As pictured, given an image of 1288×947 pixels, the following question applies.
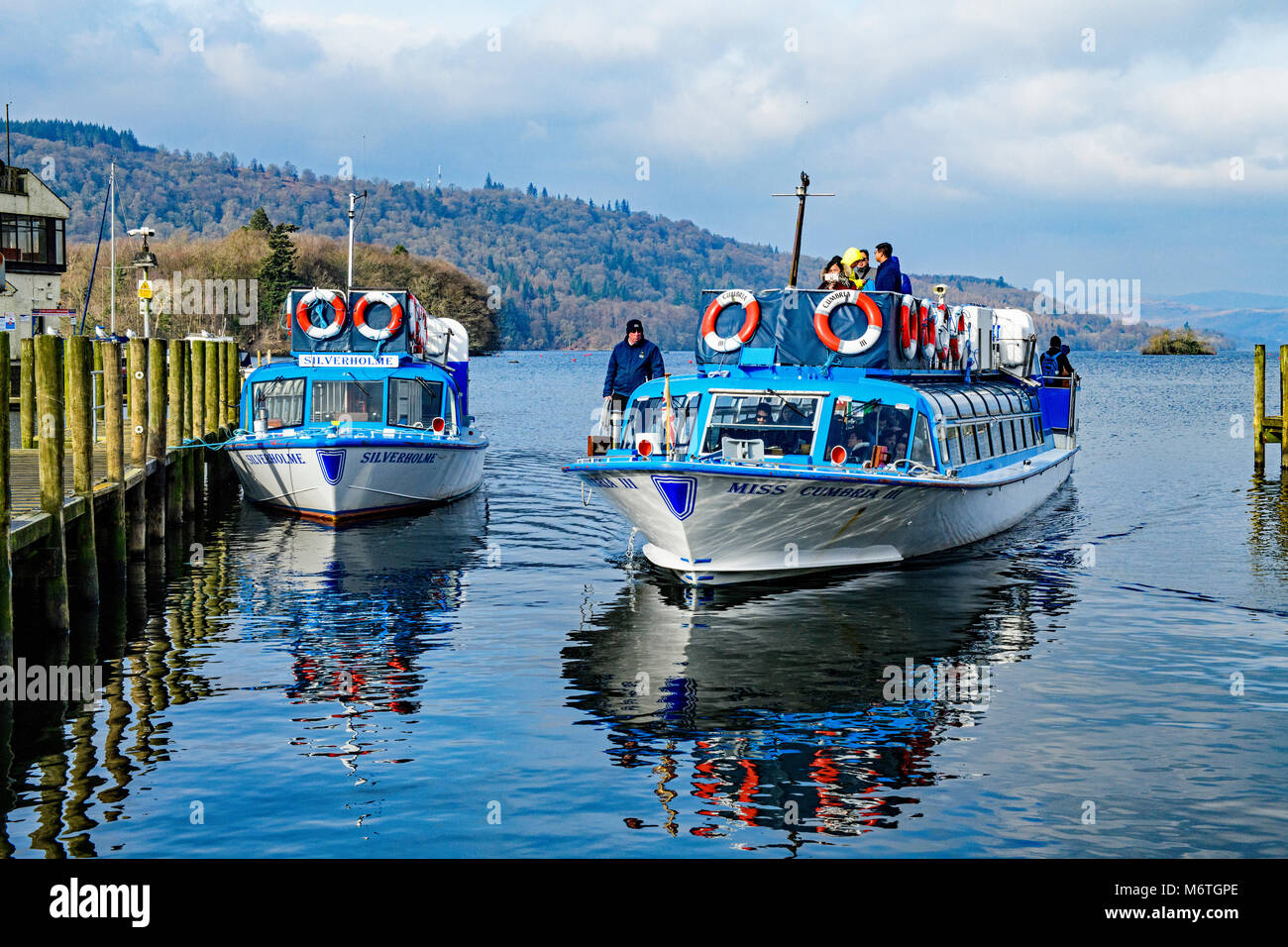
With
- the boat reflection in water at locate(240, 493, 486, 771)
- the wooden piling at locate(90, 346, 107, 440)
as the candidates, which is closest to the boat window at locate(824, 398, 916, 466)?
the boat reflection in water at locate(240, 493, 486, 771)

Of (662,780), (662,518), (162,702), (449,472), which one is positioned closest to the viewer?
(662,780)

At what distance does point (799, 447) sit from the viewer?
21375 mm

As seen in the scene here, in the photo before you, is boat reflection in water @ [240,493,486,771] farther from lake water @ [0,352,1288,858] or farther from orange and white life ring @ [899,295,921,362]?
orange and white life ring @ [899,295,921,362]

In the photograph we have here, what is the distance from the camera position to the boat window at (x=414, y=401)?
29.9 m

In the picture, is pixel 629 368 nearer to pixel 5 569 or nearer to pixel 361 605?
pixel 361 605

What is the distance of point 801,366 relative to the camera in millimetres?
22344

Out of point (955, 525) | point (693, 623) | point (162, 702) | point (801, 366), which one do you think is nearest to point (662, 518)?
point (693, 623)

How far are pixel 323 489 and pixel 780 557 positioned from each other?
10652mm

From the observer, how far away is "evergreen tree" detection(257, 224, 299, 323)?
134 metres

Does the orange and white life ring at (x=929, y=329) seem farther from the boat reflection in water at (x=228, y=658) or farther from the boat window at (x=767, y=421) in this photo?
the boat reflection in water at (x=228, y=658)

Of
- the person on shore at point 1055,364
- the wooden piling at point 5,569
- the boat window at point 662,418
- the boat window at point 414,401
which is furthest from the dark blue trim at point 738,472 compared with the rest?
the person on shore at point 1055,364
